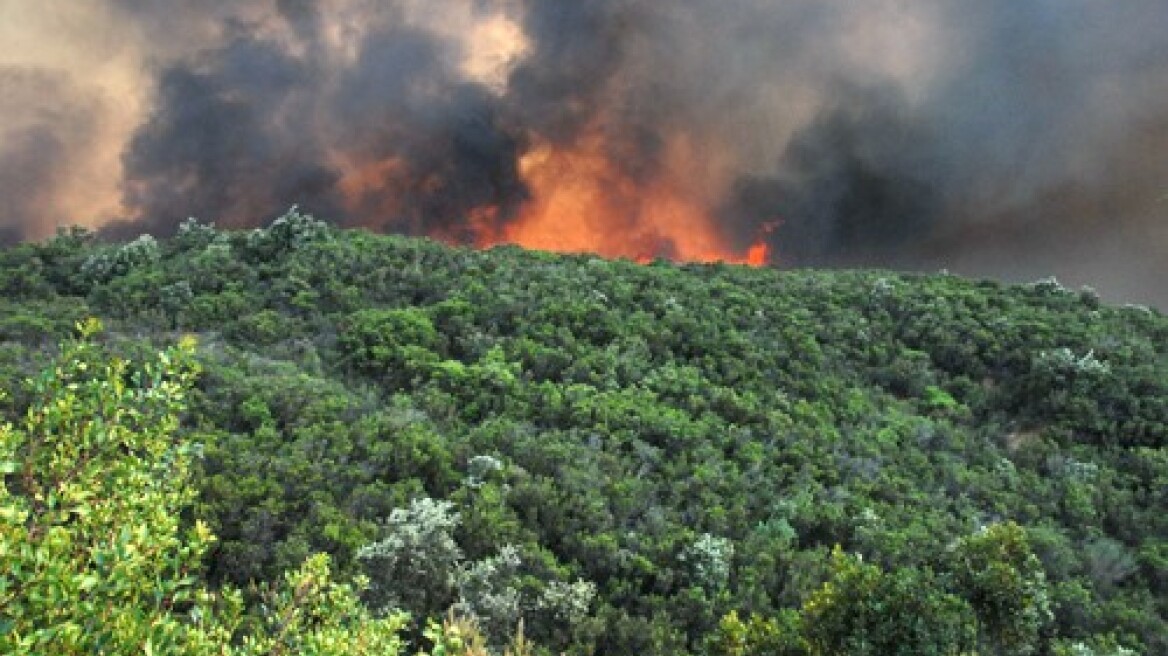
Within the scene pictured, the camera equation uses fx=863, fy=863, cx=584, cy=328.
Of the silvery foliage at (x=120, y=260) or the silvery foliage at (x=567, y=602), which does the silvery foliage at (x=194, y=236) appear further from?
the silvery foliage at (x=567, y=602)

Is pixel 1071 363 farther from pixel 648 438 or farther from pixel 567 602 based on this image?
pixel 567 602

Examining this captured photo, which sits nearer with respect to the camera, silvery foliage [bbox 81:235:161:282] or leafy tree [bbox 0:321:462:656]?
leafy tree [bbox 0:321:462:656]

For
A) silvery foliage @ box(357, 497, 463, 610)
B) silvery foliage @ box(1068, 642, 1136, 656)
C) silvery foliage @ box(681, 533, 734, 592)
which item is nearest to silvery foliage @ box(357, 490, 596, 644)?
silvery foliage @ box(357, 497, 463, 610)

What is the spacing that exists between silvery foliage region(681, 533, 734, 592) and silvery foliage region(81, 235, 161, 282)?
1201 inches

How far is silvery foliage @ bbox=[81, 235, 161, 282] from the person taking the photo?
39.0m

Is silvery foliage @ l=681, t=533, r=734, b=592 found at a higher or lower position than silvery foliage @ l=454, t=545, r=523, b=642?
higher

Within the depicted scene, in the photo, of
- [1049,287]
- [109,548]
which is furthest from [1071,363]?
[109,548]

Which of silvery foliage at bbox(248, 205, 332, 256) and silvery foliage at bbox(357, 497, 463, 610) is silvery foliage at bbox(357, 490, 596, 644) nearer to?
silvery foliage at bbox(357, 497, 463, 610)

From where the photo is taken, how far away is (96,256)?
4053cm

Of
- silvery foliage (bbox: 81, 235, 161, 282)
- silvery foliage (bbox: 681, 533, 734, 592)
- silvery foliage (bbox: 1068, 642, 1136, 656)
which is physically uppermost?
silvery foliage (bbox: 81, 235, 161, 282)

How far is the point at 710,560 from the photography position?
2089 centimetres

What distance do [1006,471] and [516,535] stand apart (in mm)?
19721

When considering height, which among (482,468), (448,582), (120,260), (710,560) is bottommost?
(448,582)

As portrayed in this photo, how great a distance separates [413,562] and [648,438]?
1060 cm
